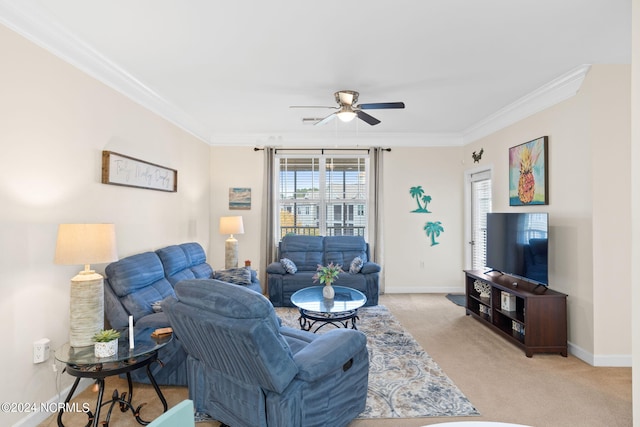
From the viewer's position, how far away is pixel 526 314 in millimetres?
3330

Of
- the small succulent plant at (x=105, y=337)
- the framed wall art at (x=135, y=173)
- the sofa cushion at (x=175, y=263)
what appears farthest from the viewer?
the sofa cushion at (x=175, y=263)

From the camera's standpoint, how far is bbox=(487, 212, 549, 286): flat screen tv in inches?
137

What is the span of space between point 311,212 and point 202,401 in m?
4.23

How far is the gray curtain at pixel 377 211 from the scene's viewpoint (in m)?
5.90

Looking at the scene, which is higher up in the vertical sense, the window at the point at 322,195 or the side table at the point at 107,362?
the window at the point at 322,195

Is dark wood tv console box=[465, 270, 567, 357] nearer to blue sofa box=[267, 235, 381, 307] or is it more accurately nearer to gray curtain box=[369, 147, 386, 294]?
blue sofa box=[267, 235, 381, 307]

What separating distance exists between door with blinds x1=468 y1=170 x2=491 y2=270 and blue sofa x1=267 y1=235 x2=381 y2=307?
1863mm

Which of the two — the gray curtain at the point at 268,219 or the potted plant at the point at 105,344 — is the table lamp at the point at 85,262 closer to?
the potted plant at the point at 105,344

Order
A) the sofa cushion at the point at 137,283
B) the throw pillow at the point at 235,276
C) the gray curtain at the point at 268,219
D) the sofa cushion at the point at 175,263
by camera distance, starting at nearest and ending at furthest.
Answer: the sofa cushion at the point at 137,283
the sofa cushion at the point at 175,263
the throw pillow at the point at 235,276
the gray curtain at the point at 268,219

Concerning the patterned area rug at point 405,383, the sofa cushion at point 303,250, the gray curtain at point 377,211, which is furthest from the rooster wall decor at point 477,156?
the patterned area rug at point 405,383

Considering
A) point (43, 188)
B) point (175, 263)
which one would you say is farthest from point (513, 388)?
point (43, 188)

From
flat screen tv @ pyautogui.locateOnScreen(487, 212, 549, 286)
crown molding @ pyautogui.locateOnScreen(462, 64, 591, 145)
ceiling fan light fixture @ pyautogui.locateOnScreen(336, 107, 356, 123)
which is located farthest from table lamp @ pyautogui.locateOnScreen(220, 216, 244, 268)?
crown molding @ pyautogui.locateOnScreen(462, 64, 591, 145)

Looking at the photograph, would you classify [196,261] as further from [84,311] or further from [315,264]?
[84,311]

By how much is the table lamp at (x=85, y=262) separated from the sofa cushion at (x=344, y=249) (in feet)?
12.1
